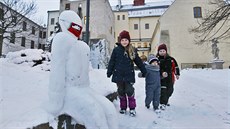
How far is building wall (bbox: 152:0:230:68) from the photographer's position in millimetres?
24094

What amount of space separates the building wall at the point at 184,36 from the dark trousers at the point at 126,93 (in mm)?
22044

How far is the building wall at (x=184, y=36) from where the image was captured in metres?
24.1

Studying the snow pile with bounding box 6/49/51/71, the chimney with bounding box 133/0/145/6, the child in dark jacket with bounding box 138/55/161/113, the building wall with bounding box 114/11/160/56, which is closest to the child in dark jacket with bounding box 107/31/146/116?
the child in dark jacket with bounding box 138/55/161/113

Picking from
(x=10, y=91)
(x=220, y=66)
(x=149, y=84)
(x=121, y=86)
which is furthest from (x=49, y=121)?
(x=220, y=66)

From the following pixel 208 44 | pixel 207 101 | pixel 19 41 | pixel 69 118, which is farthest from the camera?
pixel 19 41

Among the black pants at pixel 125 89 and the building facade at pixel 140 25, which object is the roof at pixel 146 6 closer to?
the building facade at pixel 140 25

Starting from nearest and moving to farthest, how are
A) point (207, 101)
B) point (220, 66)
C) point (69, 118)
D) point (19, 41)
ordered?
point (69, 118)
point (207, 101)
point (220, 66)
point (19, 41)

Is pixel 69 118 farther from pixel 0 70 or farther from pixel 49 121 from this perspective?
pixel 0 70

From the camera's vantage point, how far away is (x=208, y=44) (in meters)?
24.1

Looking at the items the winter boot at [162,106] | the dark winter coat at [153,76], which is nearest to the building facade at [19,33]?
the dark winter coat at [153,76]

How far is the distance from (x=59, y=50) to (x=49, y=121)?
767mm

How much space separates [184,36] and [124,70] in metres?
23.1

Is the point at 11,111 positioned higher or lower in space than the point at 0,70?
lower

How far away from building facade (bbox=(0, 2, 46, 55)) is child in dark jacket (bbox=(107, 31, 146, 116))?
17.1 m
